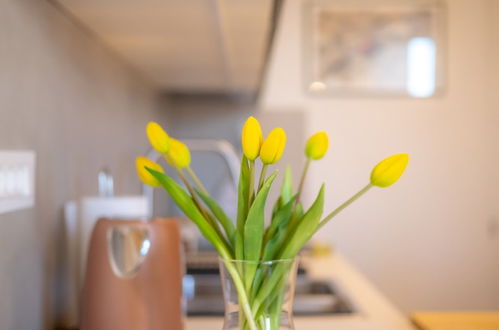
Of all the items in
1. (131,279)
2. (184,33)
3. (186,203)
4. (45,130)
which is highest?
(184,33)

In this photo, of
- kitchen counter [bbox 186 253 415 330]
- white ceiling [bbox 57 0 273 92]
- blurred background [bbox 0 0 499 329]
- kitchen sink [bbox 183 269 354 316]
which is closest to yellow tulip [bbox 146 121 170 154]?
white ceiling [bbox 57 0 273 92]

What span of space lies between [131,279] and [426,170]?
11.1ft

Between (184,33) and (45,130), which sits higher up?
(184,33)

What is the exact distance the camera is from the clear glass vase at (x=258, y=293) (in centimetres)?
74

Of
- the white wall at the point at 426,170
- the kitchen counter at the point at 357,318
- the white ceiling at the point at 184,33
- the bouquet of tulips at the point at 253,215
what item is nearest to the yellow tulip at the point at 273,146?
the bouquet of tulips at the point at 253,215

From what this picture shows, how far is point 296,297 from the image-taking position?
1.56 m

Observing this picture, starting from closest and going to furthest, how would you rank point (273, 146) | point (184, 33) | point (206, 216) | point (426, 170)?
point (273, 146)
point (206, 216)
point (184, 33)
point (426, 170)

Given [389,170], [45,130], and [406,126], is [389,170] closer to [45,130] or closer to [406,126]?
[45,130]

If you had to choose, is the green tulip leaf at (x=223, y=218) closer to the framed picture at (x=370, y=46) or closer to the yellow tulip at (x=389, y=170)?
the yellow tulip at (x=389, y=170)

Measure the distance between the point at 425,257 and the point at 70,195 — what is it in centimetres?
326

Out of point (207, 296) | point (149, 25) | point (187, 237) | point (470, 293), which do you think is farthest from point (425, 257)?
point (149, 25)

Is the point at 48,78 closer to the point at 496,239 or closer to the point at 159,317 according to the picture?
the point at 159,317

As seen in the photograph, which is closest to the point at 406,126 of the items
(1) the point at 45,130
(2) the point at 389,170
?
(1) the point at 45,130

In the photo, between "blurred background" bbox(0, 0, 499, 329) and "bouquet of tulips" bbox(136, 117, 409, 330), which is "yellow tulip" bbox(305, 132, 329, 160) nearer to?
"bouquet of tulips" bbox(136, 117, 409, 330)
